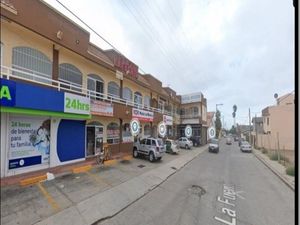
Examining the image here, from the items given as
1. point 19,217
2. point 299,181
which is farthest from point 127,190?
point 299,181

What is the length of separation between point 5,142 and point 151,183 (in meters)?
8.48

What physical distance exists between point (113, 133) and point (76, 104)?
1106 cm

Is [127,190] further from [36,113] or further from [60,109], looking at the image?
[36,113]

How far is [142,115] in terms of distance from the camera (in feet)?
53.1

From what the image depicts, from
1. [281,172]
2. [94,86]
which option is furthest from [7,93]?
[281,172]

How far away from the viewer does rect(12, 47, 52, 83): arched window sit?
7.33ft

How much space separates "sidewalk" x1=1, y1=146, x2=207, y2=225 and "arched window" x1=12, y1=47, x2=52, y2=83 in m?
1.17

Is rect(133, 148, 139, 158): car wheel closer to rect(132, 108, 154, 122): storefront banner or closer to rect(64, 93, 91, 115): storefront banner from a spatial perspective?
rect(132, 108, 154, 122): storefront banner

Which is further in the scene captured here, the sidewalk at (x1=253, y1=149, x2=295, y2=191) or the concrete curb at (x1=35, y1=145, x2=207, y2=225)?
the concrete curb at (x1=35, y1=145, x2=207, y2=225)

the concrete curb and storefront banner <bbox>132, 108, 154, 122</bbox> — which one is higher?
storefront banner <bbox>132, 108, 154, 122</bbox>

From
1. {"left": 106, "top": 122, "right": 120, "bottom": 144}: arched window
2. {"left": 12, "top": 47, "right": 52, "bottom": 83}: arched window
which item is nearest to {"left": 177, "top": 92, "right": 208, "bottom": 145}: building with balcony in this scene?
{"left": 106, "top": 122, "right": 120, "bottom": 144}: arched window

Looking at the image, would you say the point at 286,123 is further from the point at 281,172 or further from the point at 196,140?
the point at 196,140

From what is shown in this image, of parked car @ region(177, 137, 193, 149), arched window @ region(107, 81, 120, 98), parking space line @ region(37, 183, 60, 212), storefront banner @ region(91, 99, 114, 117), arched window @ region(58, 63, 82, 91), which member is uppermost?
arched window @ region(107, 81, 120, 98)

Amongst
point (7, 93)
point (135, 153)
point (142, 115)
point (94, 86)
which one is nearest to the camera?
point (7, 93)
